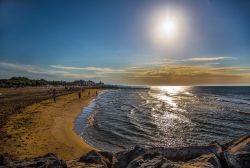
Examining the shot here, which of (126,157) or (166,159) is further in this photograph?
(126,157)

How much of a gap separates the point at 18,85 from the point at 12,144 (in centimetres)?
9174

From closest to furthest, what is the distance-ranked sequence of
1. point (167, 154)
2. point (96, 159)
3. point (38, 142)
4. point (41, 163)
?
point (41, 163) < point (96, 159) < point (167, 154) < point (38, 142)

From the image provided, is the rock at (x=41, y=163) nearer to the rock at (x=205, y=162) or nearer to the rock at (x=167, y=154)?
the rock at (x=167, y=154)

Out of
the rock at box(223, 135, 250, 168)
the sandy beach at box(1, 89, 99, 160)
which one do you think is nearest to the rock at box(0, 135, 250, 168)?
the rock at box(223, 135, 250, 168)

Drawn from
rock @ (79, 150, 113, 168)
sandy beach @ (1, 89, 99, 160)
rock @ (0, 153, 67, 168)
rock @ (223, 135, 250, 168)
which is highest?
rock @ (223, 135, 250, 168)

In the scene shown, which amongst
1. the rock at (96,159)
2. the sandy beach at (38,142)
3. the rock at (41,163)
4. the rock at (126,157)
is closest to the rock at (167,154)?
the rock at (126,157)

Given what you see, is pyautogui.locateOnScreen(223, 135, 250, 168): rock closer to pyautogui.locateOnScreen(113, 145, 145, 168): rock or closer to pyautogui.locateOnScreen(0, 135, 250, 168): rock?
pyautogui.locateOnScreen(0, 135, 250, 168): rock

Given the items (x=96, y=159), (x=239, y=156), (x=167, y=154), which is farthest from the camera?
(x=167, y=154)

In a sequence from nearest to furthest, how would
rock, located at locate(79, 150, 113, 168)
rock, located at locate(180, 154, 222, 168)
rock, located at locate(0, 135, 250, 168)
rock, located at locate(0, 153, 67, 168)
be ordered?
rock, located at locate(180, 154, 222, 168) < rock, located at locate(0, 135, 250, 168) < rock, located at locate(0, 153, 67, 168) < rock, located at locate(79, 150, 113, 168)

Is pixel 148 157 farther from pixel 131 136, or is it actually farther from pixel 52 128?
pixel 52 128

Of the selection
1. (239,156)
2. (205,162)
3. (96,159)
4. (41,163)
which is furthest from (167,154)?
(41,163)

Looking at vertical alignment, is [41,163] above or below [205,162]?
below

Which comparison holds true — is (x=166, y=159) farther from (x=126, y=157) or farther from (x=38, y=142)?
(x=38, y=142)

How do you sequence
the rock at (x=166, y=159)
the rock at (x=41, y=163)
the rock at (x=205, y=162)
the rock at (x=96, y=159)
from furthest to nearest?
the rock at (x=96, y=159) → the rock at (x=41, y=163) → the rock at (x=166, y=159) → the rock at (x=205, y=162)
